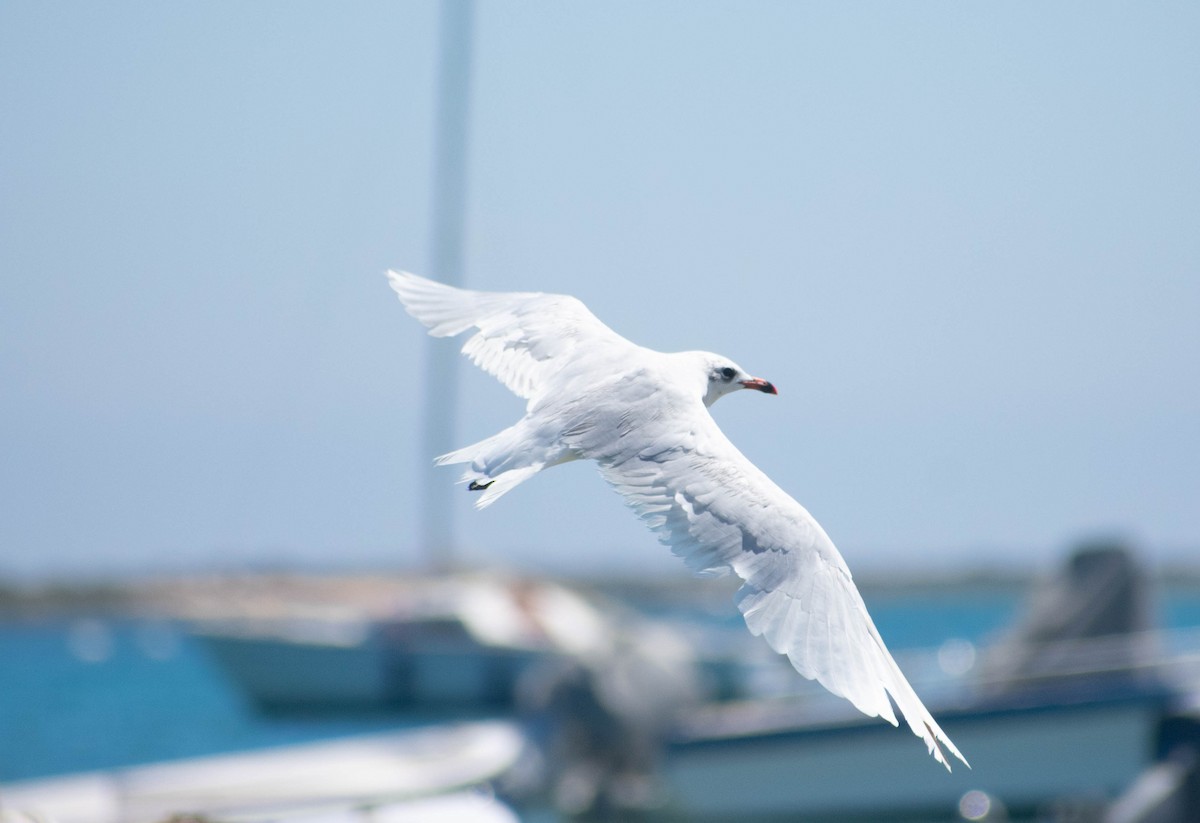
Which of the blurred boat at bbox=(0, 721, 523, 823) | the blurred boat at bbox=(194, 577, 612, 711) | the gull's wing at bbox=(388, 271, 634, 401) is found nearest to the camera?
the gull's wing at bbox=(388, 271, 634, 401)

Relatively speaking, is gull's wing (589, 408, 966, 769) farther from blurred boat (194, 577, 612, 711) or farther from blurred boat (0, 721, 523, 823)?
blurred boat (194, 577, 612, 711)

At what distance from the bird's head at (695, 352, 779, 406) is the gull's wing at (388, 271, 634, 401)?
34 centimetres

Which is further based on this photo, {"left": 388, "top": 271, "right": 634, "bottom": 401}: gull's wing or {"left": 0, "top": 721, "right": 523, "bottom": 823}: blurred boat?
{"left": 0, "top": 721, "right": 523, "bottom": 823}: blurred boat

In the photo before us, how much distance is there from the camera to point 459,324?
720cm

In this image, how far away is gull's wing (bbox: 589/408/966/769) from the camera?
5055 millimetres

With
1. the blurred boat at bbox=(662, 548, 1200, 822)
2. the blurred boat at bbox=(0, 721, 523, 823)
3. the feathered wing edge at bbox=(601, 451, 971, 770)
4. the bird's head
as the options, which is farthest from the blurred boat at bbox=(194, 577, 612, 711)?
the feathered wing edge at bbox=(601, 451, 971, 770)

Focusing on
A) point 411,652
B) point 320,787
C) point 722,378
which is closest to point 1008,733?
point 320,787

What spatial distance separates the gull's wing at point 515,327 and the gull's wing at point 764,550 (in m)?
1.11

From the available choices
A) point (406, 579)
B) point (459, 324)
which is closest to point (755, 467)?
point (459, 324)

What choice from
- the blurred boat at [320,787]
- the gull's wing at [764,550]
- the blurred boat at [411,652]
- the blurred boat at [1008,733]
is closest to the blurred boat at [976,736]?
the blurred boat at [1008,733]

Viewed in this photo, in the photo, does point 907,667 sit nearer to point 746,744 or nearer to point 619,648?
point 746,744

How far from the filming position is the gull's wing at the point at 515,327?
675 centimetres

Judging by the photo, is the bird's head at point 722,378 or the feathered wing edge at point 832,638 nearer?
the feathered wing edge at point 832,638

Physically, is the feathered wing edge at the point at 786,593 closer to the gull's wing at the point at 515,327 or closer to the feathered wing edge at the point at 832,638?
the feathered wing edge at the point at 832,638
